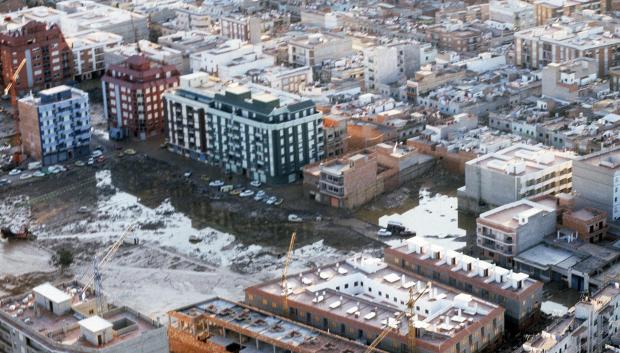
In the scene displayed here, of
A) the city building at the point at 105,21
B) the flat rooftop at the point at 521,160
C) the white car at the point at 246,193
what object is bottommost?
the white car at the point at 246,193

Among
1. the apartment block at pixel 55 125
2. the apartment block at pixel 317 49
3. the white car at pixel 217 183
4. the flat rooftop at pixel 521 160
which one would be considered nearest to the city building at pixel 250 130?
the white car at pixel 217 183

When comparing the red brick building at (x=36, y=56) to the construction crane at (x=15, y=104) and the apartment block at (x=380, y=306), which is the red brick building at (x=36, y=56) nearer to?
the construction crane at (x=15, y=104)

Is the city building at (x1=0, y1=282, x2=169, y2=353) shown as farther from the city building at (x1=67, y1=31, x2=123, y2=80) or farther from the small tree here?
the city building at (x1=67, y1=31, x2=123, y2=80)

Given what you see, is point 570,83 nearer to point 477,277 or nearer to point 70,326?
point 477,277

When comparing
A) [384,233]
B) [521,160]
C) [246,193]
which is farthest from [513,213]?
[246,193]

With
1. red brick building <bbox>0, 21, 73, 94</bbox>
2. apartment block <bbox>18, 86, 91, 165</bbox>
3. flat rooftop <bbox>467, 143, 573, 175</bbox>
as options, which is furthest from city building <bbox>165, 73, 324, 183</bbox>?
red brick building <bbox>0, 21, 73, 94</bbox>
